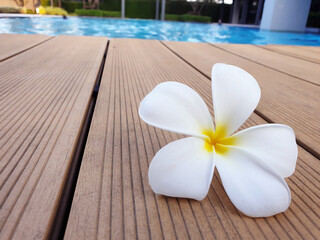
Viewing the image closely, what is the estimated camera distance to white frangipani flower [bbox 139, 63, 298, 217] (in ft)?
0.95

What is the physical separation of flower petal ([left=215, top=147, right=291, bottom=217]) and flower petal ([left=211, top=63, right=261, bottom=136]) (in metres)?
0.05

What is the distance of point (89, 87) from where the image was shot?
0.73 m

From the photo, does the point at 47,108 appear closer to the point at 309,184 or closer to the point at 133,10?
the point at 309,184

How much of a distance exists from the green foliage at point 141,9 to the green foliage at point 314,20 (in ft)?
30.2

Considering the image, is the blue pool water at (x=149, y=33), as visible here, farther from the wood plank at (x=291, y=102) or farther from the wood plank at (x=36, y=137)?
the wood plank at (x=36, y=137)

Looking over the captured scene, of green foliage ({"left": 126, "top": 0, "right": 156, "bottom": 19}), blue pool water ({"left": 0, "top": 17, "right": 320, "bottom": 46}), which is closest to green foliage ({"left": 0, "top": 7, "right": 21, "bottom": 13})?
blue pool water ({"left": 0, "top": 17, "right": 320, "bottom": 46})

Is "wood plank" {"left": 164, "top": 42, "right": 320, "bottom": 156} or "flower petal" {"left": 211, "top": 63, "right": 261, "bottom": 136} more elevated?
"flower petal" {"left": 211, "top": 63, "right": 261, "bottom": 136}

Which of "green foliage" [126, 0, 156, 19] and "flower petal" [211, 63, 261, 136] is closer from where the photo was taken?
"flower petal" [211, 63, 261, 136]

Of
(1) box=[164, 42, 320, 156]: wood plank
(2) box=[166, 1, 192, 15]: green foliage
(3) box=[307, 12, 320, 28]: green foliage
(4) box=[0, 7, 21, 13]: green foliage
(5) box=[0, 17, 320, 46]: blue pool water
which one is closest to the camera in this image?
(1) box=[164, 42, 320, 156]: wood plank

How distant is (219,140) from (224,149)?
0.01 metres

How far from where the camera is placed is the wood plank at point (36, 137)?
0.28m

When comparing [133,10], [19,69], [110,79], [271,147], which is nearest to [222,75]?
[271,147]

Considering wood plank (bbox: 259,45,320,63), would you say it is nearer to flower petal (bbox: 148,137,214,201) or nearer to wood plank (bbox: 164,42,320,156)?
wood plank (bbox: 164,42,320,156)

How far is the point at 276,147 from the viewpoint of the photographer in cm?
32
